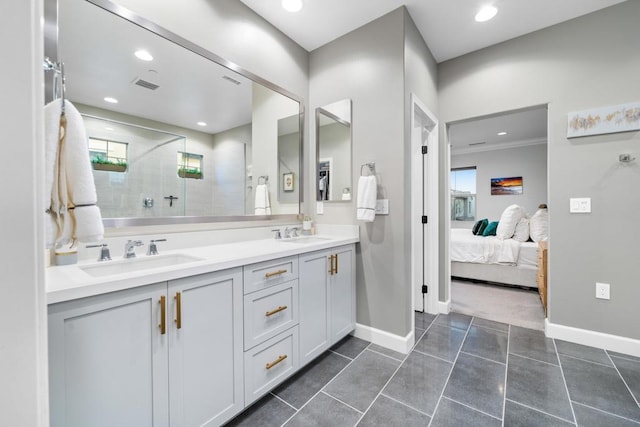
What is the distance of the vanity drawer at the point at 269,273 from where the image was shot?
1422mm

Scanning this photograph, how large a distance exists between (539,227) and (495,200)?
2.59 metres

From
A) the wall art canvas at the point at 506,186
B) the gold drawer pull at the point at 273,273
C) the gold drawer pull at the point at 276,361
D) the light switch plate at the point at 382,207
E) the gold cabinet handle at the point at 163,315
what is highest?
the wall art canvas at the point at 506,186

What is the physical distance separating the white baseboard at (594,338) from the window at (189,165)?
3159 millimetres

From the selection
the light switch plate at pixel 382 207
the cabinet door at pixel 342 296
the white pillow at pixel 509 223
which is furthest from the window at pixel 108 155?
the white pillow at pixel 509 223

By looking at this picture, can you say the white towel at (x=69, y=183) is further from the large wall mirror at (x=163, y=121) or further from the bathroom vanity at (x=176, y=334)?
the large wall mirror at (x=163, y=121)

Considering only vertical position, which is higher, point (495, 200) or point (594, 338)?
point (495, 200)

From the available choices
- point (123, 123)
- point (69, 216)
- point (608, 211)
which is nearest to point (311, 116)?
point (123, 123)

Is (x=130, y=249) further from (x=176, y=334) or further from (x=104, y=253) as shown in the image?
(x=176, y=334)

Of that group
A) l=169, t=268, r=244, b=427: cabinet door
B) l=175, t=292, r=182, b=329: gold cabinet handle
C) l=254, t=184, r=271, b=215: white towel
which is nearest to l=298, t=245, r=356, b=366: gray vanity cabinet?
l=169, t=268, r=244, b=427: cabinet door

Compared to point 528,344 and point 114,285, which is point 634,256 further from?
point 114,285

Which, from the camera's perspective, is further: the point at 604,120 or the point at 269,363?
the point at 604,120

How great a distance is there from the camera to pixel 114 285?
95 centimetres

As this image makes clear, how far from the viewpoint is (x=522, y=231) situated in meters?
3.98

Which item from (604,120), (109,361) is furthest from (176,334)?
(604,120)
